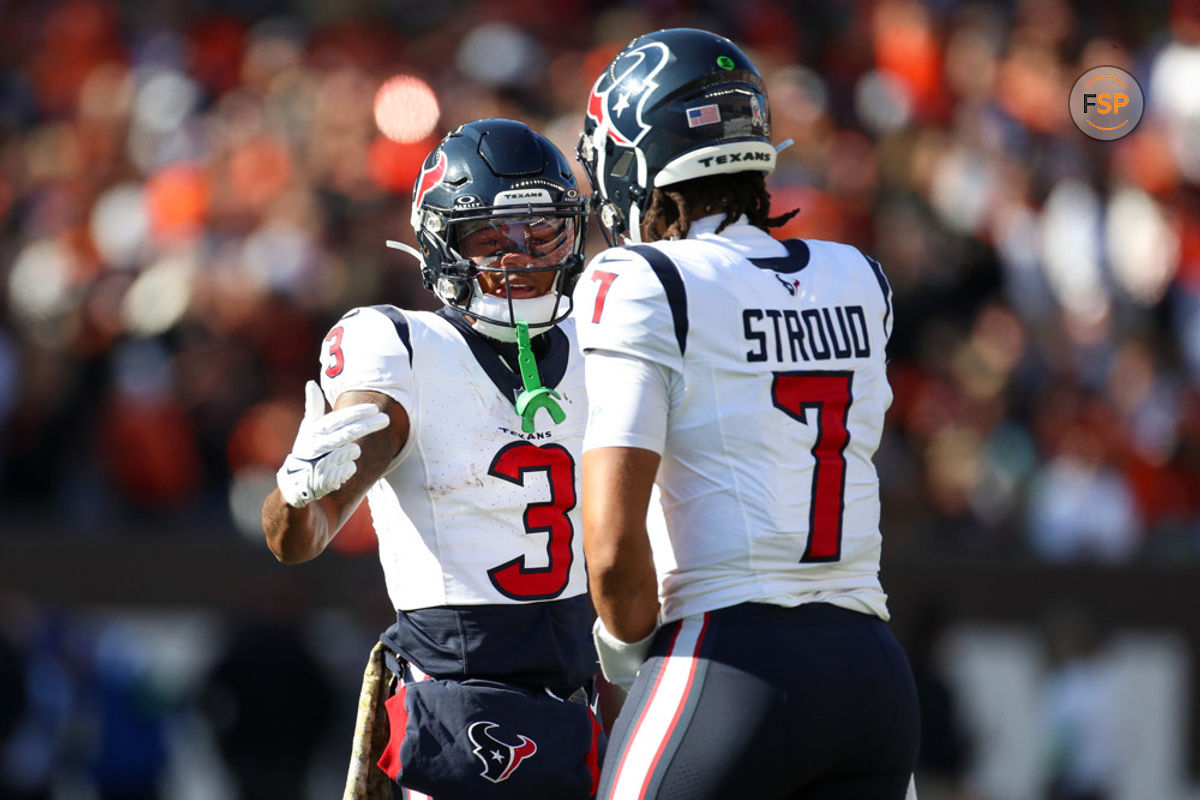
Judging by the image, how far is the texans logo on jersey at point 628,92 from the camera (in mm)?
3408

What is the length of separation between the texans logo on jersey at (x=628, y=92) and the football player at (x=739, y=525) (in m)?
0.30

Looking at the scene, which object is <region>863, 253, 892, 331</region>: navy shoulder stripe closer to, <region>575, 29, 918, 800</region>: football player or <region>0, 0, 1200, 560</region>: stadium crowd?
<region>575, 29, 918, 800</region>: football player

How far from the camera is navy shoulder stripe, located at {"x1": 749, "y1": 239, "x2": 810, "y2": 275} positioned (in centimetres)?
321

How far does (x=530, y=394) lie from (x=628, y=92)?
0.68m

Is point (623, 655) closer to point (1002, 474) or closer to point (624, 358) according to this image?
point (624, 358)

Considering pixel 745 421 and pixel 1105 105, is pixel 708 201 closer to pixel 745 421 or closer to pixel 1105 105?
pixel 745 421

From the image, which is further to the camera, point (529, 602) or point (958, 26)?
point (958, 26)

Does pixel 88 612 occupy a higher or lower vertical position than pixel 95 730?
higher

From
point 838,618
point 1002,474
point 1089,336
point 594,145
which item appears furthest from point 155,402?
point 838,618

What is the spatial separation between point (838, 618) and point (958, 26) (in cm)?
908

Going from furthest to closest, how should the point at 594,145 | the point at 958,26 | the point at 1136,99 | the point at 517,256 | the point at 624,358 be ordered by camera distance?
the point at 958,26 < the point at 1136,99 < the point at 517,256 < the point at 594,145 < the point at 624,358

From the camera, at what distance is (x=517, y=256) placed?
390 centimetres

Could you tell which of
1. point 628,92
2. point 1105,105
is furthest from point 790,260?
point 1105,105

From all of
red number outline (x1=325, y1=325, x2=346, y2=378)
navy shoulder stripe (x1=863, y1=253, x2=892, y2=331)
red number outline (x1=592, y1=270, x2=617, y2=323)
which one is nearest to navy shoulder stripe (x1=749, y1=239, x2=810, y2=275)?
navy shoulder stripe (x1=863, y1=253, x2=892, y2=331)
